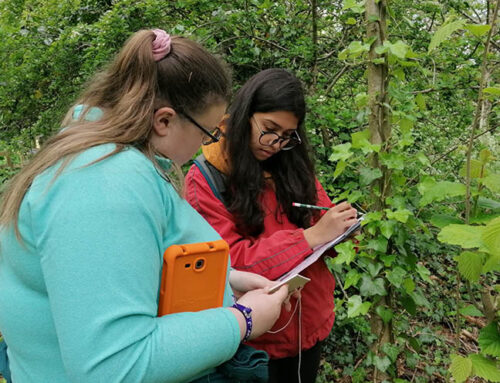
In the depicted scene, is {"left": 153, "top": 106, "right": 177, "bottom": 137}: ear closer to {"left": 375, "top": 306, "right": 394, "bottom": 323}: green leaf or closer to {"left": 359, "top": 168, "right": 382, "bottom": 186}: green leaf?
{"left": 359, "top": 168, "right": 382, "bottom": 186}: green leaf

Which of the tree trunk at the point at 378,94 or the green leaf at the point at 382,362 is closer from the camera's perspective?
the tree trunk at the point at 378,94

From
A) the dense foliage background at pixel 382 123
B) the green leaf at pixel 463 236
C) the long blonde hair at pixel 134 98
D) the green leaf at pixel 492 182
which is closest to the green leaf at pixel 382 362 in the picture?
the dense foliage background at pixel 382 123

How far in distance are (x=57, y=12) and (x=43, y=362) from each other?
4.57m

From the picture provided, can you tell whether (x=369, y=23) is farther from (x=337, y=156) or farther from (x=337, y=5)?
(x=337, y=5)

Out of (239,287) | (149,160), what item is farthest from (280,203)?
(149,160)

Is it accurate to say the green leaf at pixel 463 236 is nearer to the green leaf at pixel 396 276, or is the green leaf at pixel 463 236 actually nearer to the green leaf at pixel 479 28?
the green leaf at pixel 396 276

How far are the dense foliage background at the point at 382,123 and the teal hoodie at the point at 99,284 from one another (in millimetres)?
903

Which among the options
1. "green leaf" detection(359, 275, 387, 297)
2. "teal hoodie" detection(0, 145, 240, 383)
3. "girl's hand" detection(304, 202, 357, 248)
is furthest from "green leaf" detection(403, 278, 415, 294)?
"teal hoodie" detection(0, 145, 240, 383)

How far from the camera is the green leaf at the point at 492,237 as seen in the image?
113 cm

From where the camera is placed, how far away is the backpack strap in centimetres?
179

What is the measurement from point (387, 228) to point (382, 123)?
0.47 meters

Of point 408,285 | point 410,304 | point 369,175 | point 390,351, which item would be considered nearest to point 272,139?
point 369,175

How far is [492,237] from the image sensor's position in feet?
3.75

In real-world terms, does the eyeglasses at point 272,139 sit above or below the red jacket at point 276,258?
above
